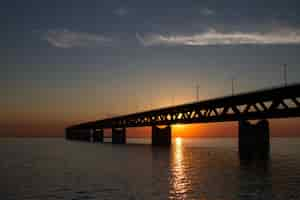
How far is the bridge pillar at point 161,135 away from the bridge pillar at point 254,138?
2618 inches

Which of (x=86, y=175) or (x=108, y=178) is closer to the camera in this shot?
(x=108, y=178)

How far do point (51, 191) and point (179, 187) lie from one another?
1406 centimetres

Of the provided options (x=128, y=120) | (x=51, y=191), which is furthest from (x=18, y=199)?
(x=128, y=120)

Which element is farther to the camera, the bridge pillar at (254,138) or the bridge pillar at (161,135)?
the bridge pillar at (161,135)

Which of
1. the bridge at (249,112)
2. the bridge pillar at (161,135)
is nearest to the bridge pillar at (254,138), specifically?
the bridge at (249,112)

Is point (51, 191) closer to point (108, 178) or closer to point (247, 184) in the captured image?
point (108, 178)

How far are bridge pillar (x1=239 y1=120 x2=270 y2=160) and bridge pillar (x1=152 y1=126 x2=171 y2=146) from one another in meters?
66.5

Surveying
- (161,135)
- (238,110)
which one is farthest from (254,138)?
Answer: (161,135)

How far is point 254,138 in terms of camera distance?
338 ft

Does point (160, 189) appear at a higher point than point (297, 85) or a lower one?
Answer: lower

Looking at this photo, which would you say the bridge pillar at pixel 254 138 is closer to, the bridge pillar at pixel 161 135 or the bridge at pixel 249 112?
the bridge at pixel 249 112

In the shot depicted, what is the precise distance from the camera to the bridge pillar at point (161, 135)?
168375mm

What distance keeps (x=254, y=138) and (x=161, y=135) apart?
2877 inches

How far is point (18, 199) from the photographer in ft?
121
